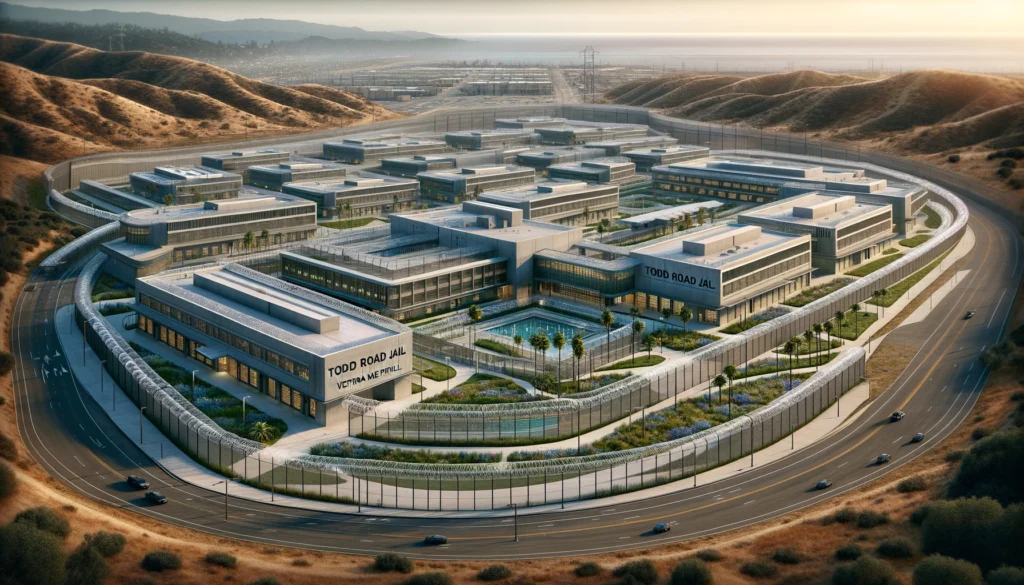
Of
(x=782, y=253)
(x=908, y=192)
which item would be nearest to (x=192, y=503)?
(x=782, y=253)

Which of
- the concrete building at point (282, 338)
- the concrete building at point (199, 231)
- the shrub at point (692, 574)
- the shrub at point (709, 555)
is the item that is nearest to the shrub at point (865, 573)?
the shrub at point (692, 574)

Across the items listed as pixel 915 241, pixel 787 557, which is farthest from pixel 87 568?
pixel 915 241

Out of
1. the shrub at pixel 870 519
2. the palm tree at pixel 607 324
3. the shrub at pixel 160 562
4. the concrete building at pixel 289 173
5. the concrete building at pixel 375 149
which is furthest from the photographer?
the concrete building at pixel 375 149

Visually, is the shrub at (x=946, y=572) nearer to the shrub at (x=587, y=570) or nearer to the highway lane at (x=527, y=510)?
the highway lane at (x=527, y=510)

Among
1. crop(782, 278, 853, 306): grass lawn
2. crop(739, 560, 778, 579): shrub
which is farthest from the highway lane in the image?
crop(782, 278, 853, 306): grass lawn

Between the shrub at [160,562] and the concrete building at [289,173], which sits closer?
the shrub at [160,562]

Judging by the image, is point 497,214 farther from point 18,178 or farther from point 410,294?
point 18,178

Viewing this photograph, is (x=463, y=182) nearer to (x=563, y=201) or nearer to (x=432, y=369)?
(x=563, y=201)
